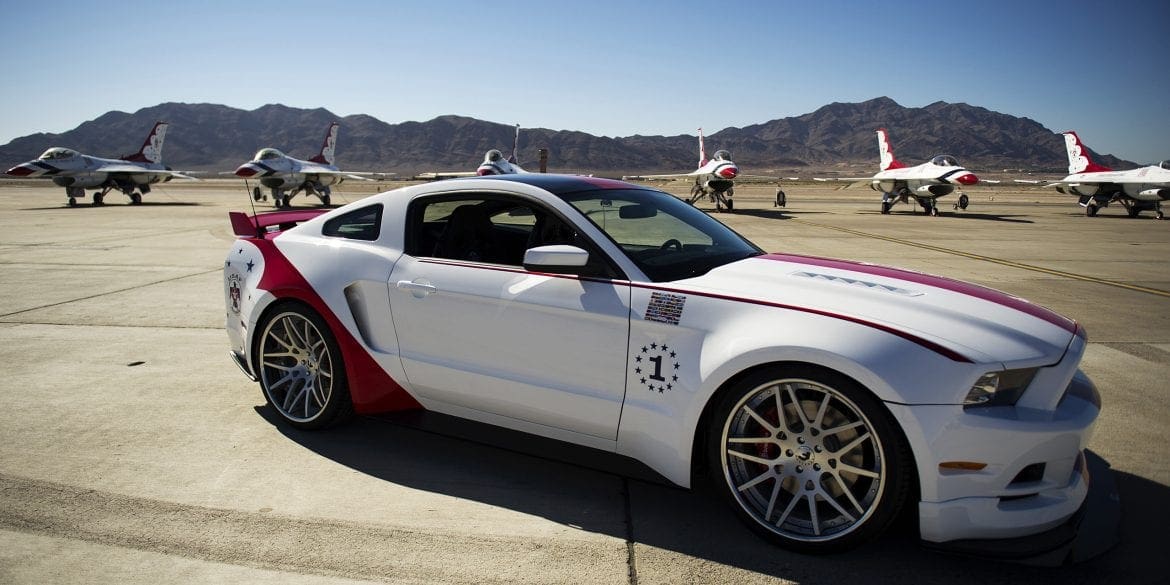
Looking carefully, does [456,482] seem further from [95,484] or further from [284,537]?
[95,484]

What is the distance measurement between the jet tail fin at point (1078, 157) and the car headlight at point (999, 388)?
130ft

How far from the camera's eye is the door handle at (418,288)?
12.6ft

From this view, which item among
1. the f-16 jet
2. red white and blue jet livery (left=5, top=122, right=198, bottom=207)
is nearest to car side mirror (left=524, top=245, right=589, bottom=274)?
the f-16 jet

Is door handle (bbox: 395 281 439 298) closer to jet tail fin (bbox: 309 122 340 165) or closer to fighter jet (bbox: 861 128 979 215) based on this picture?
fighter jet (bbox: 861 128 979 215)

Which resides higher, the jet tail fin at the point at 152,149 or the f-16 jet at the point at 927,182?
the jet tail fin at the point at 152,149

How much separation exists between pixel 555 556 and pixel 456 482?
92 cm

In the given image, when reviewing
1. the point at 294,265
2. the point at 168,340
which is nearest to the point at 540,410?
the point at 294,265

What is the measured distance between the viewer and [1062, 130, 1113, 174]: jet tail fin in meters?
35.1

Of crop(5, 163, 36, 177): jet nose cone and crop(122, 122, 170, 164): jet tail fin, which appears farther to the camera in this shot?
crop(122, 122, 170, 164): jet tail fin

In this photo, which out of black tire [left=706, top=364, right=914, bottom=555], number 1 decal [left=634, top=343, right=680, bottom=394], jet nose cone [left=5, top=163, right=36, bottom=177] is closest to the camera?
black tire [left=706, top=364, right=914, bottom=555]

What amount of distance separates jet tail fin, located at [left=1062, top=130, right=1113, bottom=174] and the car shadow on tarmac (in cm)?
3919

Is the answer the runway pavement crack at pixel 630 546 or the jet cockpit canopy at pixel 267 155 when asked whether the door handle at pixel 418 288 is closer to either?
the runway pavement crack at pixel 630 546

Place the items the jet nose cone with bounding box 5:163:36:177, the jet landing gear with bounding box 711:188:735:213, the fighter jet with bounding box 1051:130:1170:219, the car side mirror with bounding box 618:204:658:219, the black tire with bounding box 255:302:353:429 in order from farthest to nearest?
1. the jet nose cone with bounding box 5:163:36:177
2. the jet landing gear with bounding box 711:188:735:213
3. the fighter jet with bounding box 1051:130:1170:219
4. the black tire with bounding box 255:302:353:429
5. the car side mirror with bounding box 618:204:658:219

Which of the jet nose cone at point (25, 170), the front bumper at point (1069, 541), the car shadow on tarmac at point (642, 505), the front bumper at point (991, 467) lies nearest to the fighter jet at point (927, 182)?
the front bumper at point (1069, 541)
